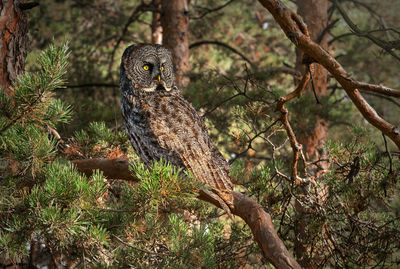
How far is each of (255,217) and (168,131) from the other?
99 cm

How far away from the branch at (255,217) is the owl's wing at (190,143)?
243 mm

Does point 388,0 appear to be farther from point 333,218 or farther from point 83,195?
point 83,195

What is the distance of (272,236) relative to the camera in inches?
93.3

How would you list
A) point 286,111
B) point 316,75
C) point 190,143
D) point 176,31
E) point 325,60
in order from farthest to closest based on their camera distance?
1. point 176,31
2. point 316,75
3. point 190,143
4. point 286,111
5. point 325,60

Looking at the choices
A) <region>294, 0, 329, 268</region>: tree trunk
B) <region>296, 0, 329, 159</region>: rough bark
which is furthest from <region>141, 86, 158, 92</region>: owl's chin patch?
<region>296, 0, 329, 159</region>: rough bark

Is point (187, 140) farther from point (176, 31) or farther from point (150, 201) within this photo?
point (176, 31)

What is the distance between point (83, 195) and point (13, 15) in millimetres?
1834

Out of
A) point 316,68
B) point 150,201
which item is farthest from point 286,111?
point 316,68

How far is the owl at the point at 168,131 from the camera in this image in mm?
3070

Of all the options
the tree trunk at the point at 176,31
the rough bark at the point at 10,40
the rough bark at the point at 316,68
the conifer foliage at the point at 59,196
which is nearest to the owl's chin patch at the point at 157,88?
the rough bark at the point at 10,40

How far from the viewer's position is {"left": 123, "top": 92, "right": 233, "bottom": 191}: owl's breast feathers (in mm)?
3055

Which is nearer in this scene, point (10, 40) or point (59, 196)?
point (59, 196)


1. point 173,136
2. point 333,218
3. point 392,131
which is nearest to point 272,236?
point 333,218

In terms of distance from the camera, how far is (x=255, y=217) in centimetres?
251
